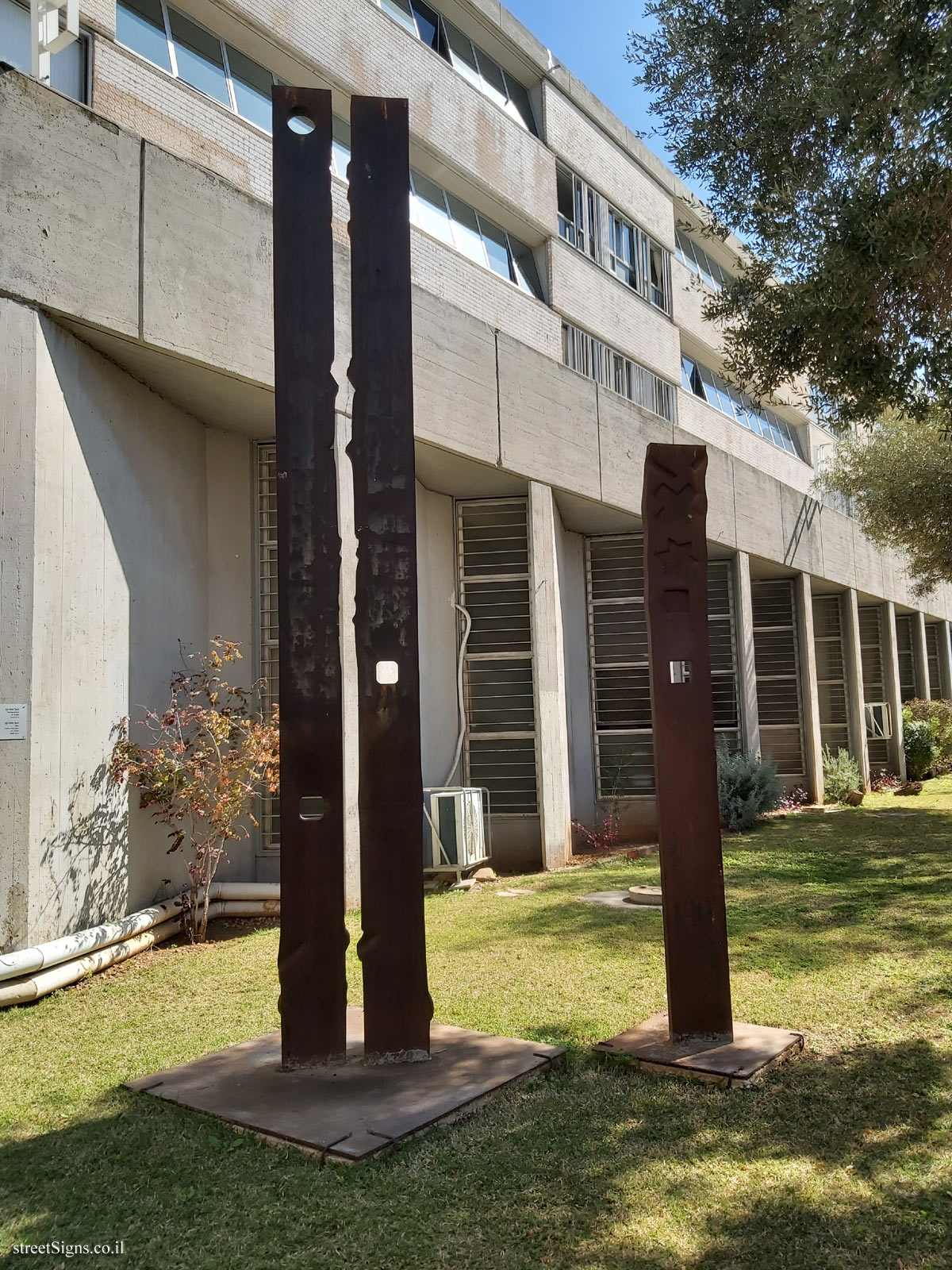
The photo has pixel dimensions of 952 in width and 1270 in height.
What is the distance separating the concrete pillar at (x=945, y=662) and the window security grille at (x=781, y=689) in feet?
44.0

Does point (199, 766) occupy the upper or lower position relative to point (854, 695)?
lower

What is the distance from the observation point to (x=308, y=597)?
457 cm

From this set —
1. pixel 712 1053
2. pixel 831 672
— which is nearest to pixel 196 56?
pixel 712 1053

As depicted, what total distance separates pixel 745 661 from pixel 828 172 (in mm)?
9303

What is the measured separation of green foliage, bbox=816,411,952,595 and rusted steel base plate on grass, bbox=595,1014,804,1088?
1595 cm

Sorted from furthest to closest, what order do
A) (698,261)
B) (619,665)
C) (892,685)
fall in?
(698,261), (892,685), (619,665)

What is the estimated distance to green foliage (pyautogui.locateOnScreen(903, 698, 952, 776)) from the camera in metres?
25.5

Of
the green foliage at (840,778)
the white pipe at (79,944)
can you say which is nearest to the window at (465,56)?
the white pipe at (79,944)

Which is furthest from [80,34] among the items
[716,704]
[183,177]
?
[716,704]

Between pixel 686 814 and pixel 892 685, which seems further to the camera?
pixel 892 685

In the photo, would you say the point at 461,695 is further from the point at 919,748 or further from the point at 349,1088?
the point at 919,748

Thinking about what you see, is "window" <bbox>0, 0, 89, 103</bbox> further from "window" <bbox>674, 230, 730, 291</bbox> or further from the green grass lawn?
"window" <bbox>674, 230, 730, 291</bbox>

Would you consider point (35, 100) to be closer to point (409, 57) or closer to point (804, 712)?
point (409, 57)

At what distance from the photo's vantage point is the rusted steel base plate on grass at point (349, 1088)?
3697 mm
